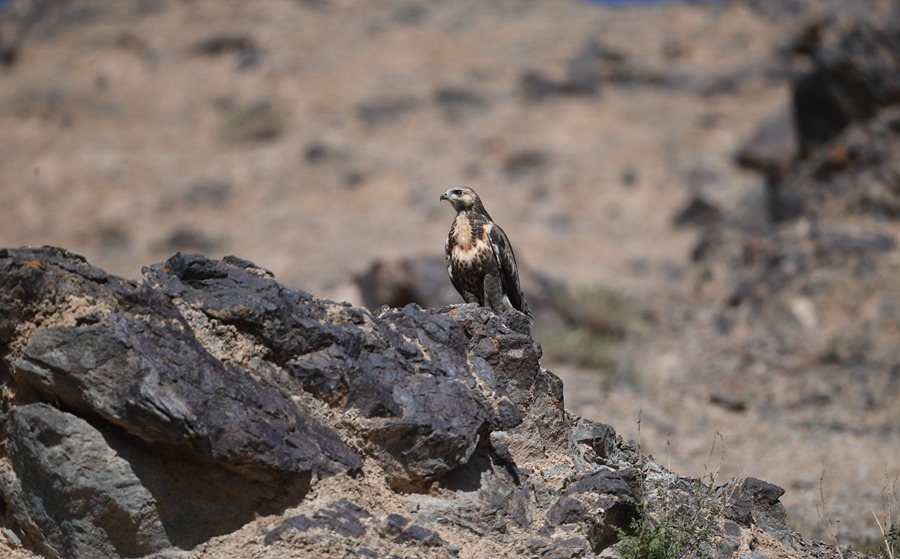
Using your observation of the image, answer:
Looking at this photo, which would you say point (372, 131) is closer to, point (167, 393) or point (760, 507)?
point (760, 507)

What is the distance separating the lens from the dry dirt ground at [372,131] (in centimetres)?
2175

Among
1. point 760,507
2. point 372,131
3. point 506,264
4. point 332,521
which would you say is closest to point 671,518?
point 760,507

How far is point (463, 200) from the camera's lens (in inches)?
300

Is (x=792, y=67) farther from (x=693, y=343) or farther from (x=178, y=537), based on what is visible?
(x=178, y=537)

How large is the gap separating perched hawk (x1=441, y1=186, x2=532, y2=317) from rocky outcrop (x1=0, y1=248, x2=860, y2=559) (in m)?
1.57

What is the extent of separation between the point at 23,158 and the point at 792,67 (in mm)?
20572

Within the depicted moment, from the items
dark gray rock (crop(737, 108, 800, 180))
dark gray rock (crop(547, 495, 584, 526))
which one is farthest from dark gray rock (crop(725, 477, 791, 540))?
dark gray rock (crop(737, 108, 800, 180))

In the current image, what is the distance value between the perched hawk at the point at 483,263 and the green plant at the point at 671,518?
194cm

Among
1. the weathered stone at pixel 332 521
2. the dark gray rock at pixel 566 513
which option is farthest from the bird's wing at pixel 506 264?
the weathered stone at pixel 332 521

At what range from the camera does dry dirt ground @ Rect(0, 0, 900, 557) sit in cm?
2175

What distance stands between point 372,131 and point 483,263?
19.8m

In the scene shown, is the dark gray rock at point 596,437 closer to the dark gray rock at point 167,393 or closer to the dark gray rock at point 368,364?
the dark gray rock at point 368,364

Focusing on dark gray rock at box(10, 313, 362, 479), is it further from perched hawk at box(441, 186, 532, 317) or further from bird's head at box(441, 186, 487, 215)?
bird's head at box(441, 186, 487, 215)

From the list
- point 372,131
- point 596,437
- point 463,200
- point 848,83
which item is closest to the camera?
point 596,437
